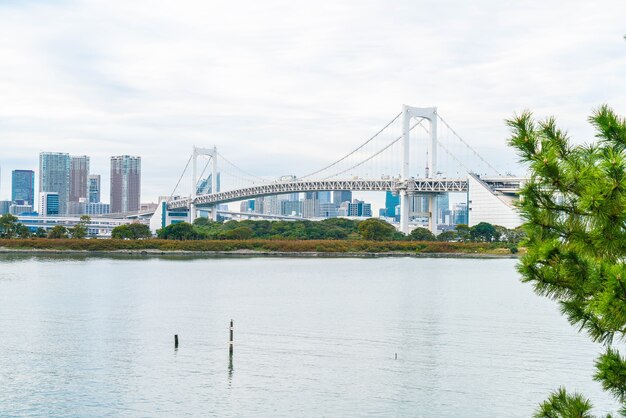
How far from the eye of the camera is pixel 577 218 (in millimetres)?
4191

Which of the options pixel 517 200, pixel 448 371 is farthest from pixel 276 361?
pixel 517 200

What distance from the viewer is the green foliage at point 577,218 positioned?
3.84m

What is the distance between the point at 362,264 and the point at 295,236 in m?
18.0

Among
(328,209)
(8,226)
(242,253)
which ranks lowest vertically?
(242,253)

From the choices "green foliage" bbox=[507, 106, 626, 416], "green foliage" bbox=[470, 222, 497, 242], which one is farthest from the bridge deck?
"green foliage" bbox=[507, 106, 626, 416]

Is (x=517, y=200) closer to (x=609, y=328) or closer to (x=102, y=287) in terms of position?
(x=609, y=328)

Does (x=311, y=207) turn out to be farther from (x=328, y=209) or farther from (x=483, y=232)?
A: (x=483, y=232)

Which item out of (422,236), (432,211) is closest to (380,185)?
(432,211)

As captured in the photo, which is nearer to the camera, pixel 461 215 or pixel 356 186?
pixel 356 186

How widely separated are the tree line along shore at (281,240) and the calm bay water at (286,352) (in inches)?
1081

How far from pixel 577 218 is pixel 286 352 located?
11288 millimetres

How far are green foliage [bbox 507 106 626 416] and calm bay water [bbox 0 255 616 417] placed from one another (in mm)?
6893

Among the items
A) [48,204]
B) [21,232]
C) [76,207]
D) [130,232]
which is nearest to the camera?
[21,232]

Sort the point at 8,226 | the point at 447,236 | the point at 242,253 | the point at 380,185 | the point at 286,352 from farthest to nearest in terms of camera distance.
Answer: the point at 8,226 → the point at 447,236 → the point at 380,185 → the point at 242,253 → the point at 286,352
